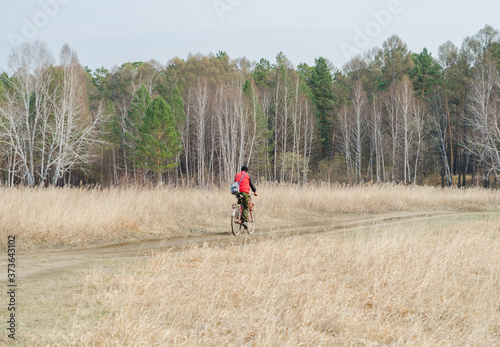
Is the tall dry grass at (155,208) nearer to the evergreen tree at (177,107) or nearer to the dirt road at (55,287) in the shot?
the dirt road at (55,287)

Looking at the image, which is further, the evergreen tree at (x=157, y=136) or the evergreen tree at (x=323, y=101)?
the evergreen tree at (x=323, y=101)

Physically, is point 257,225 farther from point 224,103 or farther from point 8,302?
point 224,103

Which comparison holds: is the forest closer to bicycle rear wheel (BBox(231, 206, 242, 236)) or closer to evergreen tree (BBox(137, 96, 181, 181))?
evergreen tree (BBox(137, 96, 181, 181))

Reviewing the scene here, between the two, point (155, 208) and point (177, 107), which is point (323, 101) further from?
point (155, 208)

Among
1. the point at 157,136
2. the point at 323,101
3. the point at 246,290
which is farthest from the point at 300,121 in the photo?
the point at 246,290

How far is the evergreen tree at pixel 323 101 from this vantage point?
57812 mm

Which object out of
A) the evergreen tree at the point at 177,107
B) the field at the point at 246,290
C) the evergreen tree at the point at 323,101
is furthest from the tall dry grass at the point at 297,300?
the evergreen tree at the point at 323,101

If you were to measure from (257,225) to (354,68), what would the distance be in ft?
171

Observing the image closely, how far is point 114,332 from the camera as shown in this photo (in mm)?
4668

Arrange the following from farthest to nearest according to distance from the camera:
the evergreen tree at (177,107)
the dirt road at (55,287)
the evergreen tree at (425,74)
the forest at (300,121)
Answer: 1. the evergreen tree at (425,74)
2. the evergreen tree at (177,107)
3. the forest at (300,121)
4. the dirt road at (55,287)

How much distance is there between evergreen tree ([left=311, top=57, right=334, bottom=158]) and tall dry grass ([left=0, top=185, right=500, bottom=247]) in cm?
3318

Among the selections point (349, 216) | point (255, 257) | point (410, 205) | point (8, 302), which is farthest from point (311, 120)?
point (8, 302)

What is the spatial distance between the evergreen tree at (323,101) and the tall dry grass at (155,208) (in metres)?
33.2

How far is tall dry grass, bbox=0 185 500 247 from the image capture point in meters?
11.8
